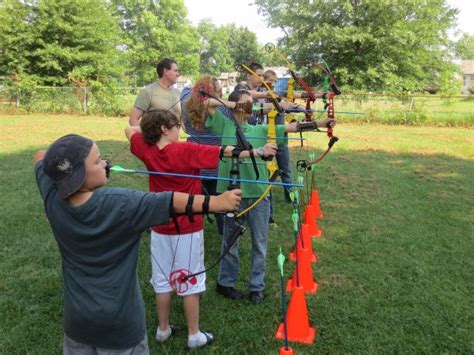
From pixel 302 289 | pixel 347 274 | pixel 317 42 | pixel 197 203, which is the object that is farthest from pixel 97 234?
pixel 317 42

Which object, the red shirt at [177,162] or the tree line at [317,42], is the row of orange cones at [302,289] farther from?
the tree line at [317,42]

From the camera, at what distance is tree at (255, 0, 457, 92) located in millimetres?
20828

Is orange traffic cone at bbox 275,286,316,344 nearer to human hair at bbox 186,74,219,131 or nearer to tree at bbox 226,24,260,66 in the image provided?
human hair at bbox 186,74,219,131

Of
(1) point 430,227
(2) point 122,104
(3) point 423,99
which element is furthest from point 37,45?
(1) point 430,227

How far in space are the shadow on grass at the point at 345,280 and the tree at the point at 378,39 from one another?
16.1 meters

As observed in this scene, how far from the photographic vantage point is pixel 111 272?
5.48 ft

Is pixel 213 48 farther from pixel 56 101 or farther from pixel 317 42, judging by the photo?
pixel 56 101

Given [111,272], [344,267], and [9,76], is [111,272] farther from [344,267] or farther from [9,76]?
[9,76]

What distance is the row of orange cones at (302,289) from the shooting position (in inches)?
116

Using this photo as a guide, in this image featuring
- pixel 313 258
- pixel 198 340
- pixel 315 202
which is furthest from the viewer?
pixel 315 202

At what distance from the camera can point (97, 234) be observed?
1562mm

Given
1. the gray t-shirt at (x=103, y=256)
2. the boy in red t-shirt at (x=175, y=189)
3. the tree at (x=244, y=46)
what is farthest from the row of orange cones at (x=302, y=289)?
the tree at (x=244, y=46)

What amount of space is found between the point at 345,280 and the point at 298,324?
3.11ft

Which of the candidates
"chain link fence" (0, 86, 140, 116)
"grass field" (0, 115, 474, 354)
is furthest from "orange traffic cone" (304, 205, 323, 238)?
"chain link fence" (0, 86, 140, 116)
